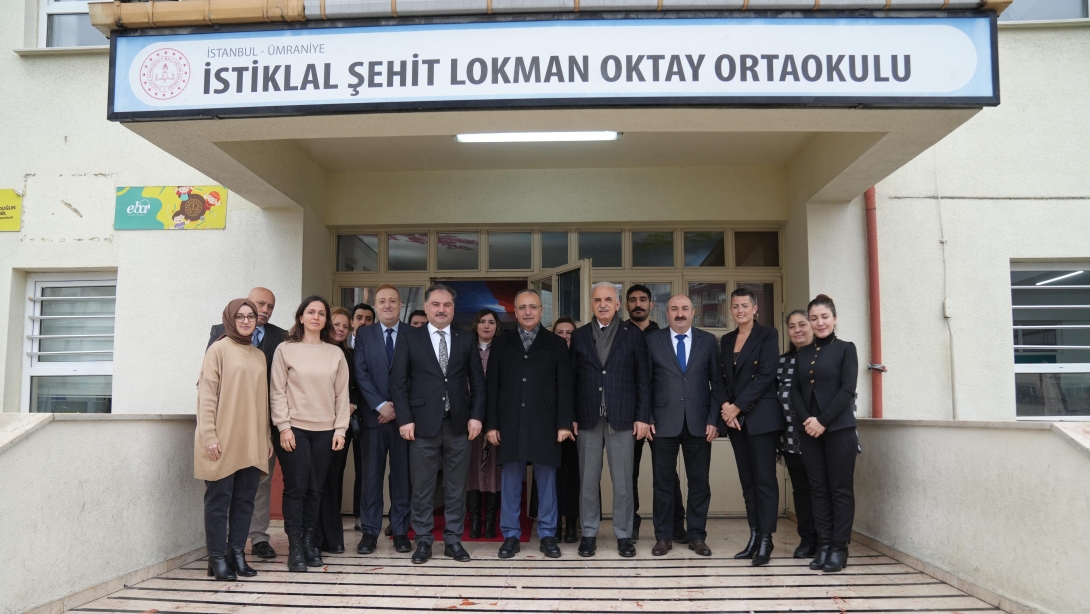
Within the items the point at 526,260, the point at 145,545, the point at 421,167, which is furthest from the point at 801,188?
the point at 145,545

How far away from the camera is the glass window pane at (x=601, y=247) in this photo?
6.73 m

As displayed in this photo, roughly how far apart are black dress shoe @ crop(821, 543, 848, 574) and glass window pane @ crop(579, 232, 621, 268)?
308cm

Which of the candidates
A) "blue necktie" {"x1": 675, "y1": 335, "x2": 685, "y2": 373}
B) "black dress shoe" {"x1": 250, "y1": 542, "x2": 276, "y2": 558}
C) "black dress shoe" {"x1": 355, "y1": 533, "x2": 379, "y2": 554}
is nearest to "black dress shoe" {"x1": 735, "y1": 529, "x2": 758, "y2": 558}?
"blue necktie" {"x1": 675, "y1": 335, "x2": 685, "y2": 373}

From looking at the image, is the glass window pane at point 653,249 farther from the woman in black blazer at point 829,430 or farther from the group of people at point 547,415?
the woman in black blazer at point 829,430

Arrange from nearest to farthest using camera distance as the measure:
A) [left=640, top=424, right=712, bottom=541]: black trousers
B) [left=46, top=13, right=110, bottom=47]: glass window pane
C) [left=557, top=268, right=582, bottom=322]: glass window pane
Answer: [left=640, top=424, right=712, bottom=541]: black trousers < [left=557, top=268, right=582, bottom=322]: glass window pane < [left=46, top=13, right=110, bottom=47]: glass window pane

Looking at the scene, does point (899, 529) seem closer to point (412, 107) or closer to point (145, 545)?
point (412, 107)

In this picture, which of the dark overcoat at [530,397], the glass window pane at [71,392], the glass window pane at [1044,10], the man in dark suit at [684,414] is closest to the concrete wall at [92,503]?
the dark overcoat at [530,397]

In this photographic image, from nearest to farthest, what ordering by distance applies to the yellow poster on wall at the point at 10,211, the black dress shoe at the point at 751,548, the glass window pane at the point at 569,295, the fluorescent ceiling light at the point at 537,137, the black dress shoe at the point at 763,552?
the black dress shoe at the point at 763,552 < the black dress shoe at the point at 751,548 < the fluorescent ceiling light at the point at 537,137 < the glass window pane at the point at 569,295 < the yellow poster on wall at the point at 10,211

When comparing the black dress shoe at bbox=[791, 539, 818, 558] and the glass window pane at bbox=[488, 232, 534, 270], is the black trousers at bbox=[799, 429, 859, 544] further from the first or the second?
the glass window pane at bbox=[488, 232, 534, 270]

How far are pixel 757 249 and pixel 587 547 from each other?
10.5 ft

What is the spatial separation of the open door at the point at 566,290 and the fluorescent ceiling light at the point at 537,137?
895 mm

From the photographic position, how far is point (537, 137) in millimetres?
5504

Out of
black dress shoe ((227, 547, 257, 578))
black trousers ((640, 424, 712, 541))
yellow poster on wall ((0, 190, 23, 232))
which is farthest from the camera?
yellow poster on wall ((0, 190, 23, 232))

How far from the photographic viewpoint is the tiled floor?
3.69m
